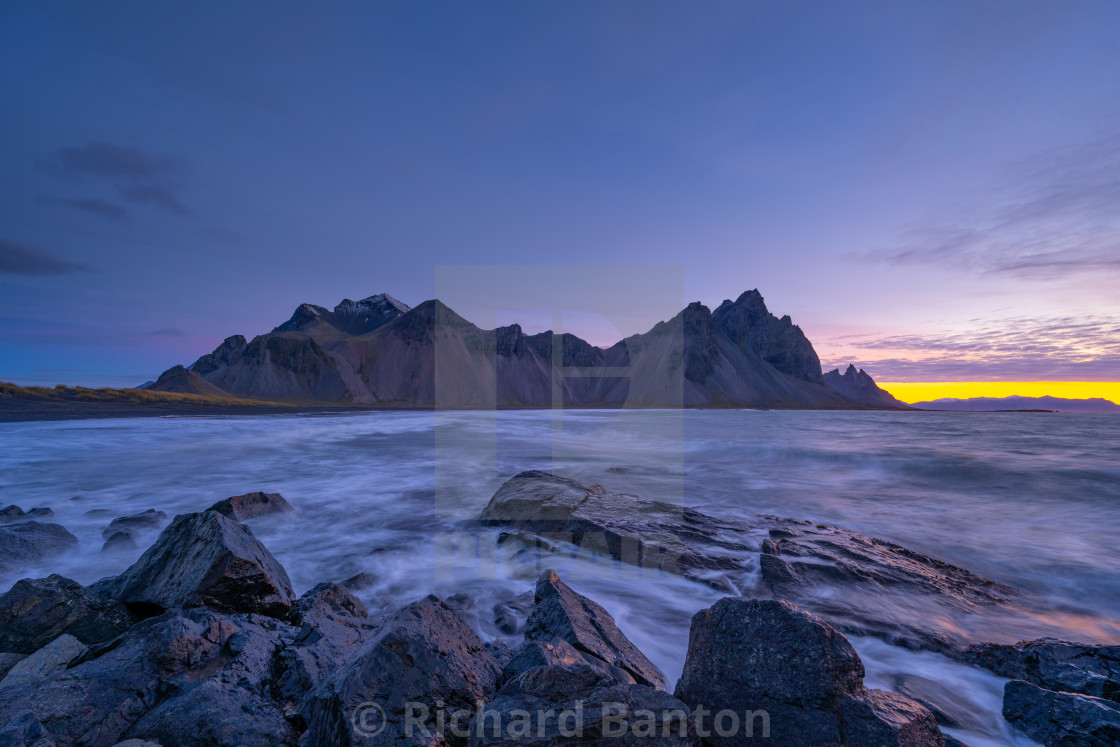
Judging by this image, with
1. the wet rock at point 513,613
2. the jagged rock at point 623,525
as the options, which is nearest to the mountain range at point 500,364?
the jagged rock at point 623,525

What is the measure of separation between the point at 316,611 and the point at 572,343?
147 metres

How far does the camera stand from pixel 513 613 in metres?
4.62

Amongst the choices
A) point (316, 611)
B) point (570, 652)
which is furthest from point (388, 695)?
point (316, 611)

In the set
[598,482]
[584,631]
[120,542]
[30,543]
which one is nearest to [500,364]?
[598,482]

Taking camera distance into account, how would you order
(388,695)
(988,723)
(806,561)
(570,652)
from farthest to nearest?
(806,561) → (988,723) → (570,652) → (388,695)

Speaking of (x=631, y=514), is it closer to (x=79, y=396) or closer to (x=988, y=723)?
(x=988, y=723)

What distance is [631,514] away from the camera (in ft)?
23.9

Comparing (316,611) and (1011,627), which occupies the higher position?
(316,611)

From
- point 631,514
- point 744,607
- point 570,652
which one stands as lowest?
point 631,514

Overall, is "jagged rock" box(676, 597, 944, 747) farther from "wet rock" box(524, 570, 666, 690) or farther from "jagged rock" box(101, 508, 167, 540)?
"jagged rock" box(101, 508, 167, 540)

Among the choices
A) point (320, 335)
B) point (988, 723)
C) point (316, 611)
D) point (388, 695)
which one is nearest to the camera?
point (388, 695)

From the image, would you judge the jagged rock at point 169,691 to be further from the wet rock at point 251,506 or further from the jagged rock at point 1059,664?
the jagged rock at point 1059,664

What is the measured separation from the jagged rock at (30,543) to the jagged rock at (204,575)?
8.99ft

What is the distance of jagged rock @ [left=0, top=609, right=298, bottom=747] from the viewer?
2.36 metres
